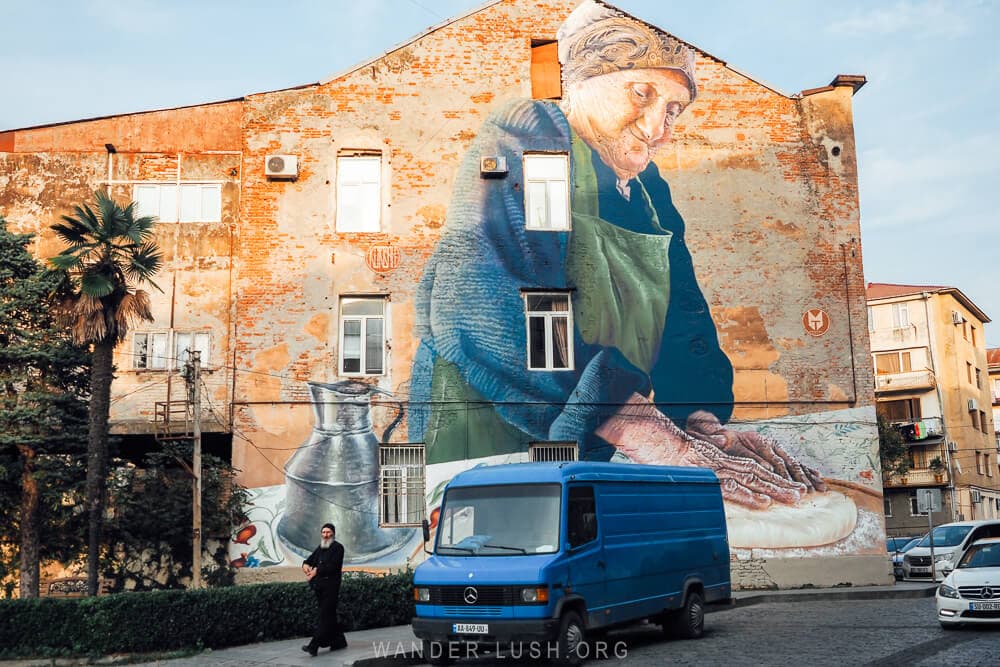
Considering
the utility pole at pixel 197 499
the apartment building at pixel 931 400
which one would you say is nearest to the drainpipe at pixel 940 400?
the apartment building at pixel 931 400

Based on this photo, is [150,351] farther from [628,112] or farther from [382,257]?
[628,112]

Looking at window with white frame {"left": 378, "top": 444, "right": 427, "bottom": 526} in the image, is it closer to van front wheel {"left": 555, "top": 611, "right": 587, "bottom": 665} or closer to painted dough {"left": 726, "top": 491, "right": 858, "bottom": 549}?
painted dough {"left": 726, "top": 491, "right": 858, "bottom": 549}

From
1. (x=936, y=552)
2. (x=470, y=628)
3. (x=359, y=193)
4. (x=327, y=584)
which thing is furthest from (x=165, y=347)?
(x=936, y=552)

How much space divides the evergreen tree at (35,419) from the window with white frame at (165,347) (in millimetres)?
3350

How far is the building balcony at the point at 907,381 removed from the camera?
52125mm

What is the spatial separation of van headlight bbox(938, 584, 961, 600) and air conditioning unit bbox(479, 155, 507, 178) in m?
13.4

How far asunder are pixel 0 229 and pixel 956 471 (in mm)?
47167

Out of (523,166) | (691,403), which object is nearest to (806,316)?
(691,403)

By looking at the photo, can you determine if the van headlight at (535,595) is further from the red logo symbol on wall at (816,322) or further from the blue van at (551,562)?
the red logo symbol on wall at (816,322)

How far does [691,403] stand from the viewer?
23547 millimetres

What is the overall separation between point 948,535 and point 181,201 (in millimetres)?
22556

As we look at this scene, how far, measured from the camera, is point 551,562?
12.0 metres

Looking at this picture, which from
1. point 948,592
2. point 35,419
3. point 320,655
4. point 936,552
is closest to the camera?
point 320,655

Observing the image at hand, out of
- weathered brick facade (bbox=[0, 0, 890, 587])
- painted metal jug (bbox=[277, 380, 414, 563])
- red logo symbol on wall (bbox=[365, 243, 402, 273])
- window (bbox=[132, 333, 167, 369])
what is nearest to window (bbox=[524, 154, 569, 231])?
weathered brick facade (bbox=[0, 0, 890, 587])
